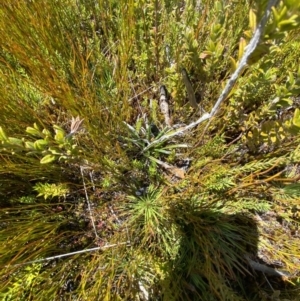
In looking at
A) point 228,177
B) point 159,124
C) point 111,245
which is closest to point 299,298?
point 228,177

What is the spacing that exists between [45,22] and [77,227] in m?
0.75

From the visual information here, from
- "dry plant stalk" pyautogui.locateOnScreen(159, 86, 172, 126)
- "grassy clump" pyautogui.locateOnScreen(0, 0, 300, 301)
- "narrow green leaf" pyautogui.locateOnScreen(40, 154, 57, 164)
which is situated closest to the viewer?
"narrow green leaf" pyautogui.locateOnScreen(40, 154, 57, 164)

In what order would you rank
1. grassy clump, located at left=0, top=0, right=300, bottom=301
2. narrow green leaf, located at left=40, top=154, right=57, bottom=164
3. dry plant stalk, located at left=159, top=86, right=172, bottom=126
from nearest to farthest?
1. narrow green leaf, located at left=40, top=154, right=57, bottom=164
2. grassy clump, located at left=0, top=0, right=300, bottom=301
3. dry plant stalk, located at left=159, top=86, right=172, bottom=126

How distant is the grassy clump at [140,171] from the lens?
3.38 feet

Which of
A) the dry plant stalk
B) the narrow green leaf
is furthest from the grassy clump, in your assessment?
the narrow green leaf

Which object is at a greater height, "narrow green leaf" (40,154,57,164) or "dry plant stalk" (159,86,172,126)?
"dry plant stalk" (159,86,172,126)

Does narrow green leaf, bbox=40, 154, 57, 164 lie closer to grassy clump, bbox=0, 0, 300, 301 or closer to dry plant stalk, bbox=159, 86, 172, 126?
grassy clump, bbox=0, 0, 300, 301

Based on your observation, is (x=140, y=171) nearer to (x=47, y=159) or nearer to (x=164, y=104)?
(x=164, y=104)

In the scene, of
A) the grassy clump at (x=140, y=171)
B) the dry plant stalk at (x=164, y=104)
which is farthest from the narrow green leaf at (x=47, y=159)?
the dry plant stalk at (x=164, y=104)

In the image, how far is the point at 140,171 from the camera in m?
1.29

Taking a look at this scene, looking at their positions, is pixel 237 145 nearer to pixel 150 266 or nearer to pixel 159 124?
pixel 159 124

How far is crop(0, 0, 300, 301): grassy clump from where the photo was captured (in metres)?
1.03

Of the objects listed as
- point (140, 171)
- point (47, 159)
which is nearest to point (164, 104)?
point (140, 171)

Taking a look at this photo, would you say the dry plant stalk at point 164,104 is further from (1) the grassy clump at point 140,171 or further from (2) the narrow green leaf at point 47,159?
(2) the narrow green leaf at point 47,159
